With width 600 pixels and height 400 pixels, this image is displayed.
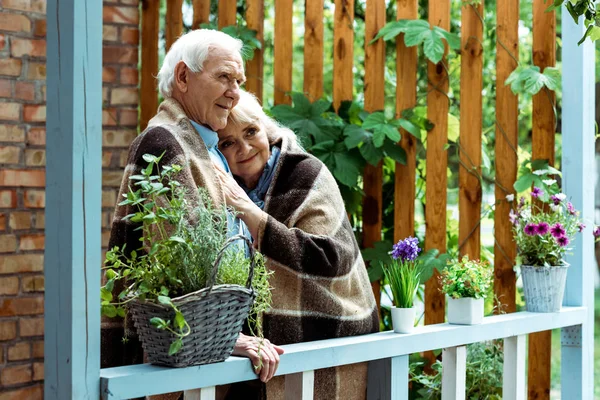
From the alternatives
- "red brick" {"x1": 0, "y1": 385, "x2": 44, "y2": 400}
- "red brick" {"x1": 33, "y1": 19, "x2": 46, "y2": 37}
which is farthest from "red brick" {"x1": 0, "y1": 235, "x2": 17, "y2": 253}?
"red brick" {"x1": 33, "y1": 19, "x2": 46, "y2": 37}

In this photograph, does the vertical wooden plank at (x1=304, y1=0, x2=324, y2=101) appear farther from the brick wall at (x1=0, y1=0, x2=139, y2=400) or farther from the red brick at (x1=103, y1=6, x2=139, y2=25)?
the brick wall at (x1=0, y1=0, x2=139, y2=400)

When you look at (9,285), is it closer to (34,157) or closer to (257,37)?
(34,157)

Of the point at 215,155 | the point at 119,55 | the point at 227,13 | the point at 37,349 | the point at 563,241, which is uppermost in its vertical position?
the point at 227,13

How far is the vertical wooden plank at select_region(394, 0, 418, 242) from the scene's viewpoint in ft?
9.14

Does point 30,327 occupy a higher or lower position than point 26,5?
lower

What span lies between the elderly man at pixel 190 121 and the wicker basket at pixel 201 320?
1.09 feet

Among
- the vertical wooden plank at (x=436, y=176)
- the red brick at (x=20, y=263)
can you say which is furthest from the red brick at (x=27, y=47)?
the vertical wooden plank at (x=436, y=176)

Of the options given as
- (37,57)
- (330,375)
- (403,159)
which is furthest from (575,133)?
(37,57)

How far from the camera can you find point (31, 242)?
123 inches

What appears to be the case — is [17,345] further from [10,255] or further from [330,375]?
[330,375]

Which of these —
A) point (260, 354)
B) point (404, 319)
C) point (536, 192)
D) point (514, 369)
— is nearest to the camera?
point (260, 354)

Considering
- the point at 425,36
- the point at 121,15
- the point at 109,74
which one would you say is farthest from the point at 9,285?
the point at 425,36

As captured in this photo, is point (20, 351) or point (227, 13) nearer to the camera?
point (20, 351)

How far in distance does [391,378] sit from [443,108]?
1.15 meters
